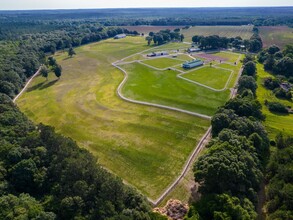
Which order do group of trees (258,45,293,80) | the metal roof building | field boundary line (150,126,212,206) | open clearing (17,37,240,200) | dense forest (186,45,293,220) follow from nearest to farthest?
dense forest (186,45,293,220) < field boundary line (150,126,212,206) < open clearing (17,37,240,200) < group of trees (258,45,293,80) < the metal roof building

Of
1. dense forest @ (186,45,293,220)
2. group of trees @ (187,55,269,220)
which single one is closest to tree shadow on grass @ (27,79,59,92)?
dense forest @ (186,45,293,220)

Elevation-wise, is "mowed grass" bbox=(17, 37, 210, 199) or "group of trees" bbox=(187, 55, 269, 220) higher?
"group of trees" bbox=(187, 55, 269, 220)

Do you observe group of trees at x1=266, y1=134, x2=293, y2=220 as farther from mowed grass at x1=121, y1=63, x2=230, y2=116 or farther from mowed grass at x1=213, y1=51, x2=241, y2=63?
mowed grass at x1=213, y1=51, x2=241, y2=63

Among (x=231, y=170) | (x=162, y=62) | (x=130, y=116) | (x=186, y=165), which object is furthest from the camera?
(x=162, y=62)

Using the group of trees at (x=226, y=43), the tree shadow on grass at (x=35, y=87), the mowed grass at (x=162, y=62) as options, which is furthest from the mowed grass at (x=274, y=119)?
the tree shadow on grass at (x=35, y=87)

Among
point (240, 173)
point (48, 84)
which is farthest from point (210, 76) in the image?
point (240, 173)

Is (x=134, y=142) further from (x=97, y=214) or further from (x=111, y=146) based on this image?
(x=97, y=214)

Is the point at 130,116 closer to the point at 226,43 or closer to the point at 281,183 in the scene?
the point at 281,183
